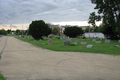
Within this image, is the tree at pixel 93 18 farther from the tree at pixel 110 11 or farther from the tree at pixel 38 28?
the tree at pixel 38 28

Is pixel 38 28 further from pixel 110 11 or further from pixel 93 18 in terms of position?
pixel 110 11

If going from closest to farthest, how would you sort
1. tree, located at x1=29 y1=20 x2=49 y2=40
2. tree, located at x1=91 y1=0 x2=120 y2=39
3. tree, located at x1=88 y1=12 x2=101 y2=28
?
1. tree, located at x1=91 y1=0 x2=120 y2=39
2. tree, located at x1=88 y1=12 x2=101 y2=28
3. tree, located at x1=29 y1=20 x2=49 y2=40

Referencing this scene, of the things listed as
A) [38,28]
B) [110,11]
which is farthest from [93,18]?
[38,28]

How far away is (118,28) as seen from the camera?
22.5 metres

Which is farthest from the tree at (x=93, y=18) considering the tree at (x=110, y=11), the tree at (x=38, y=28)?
the tree at (x=38, y=28)

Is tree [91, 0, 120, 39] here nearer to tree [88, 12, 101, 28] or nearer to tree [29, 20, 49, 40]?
tree [88, 12, 101, 28]

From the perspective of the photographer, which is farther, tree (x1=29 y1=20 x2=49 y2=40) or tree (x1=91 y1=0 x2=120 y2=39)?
tree (x1=29 y1=20 x2=49 y2=40)

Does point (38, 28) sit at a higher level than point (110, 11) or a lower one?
lower

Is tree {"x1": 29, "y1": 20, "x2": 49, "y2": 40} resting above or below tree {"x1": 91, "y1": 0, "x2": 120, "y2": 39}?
below

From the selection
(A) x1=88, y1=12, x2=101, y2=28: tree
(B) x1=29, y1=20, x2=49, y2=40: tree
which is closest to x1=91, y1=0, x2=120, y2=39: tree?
(A) x1=88, y1=12, x2=101, y2=28: tree

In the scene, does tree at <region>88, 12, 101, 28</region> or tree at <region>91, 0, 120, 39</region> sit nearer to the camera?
tree at <region>91, 0, 120, 39</region>

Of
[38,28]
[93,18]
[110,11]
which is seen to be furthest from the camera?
[38,28]

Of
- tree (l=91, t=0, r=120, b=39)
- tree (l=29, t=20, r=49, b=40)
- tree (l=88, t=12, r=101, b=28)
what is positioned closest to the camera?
tree (l=91, t=0, r=120, b=39)

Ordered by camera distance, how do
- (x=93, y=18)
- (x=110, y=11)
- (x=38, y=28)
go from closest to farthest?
(x=110, y=11), (x=93, y=18), (x=38, y=28)
